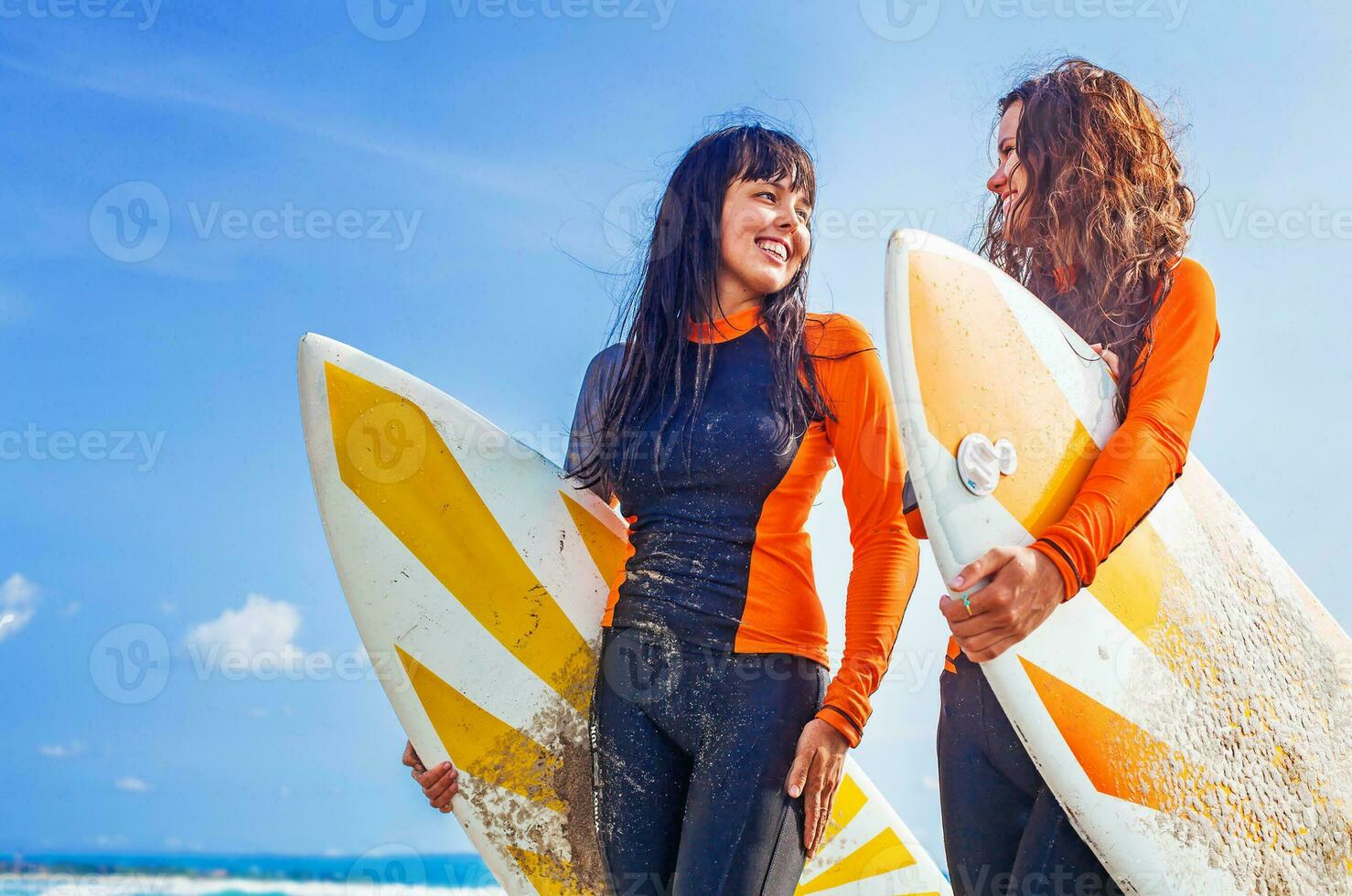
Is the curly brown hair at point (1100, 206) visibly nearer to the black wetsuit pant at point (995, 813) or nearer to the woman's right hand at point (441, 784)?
the black wetsuit pant at point (995, 813)

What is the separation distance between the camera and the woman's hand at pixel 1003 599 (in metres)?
1.46

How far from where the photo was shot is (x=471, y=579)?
2.15 meters

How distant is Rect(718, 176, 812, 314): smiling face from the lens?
192cm

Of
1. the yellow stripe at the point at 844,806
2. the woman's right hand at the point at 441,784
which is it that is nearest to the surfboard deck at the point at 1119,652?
the yellow stripe at the point at 844,806

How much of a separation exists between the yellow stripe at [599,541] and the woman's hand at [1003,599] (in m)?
0.83

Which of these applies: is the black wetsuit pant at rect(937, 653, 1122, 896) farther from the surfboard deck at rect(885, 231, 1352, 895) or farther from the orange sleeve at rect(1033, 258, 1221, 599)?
the orange sleeve at rect(1033, 258, 1221, 599)

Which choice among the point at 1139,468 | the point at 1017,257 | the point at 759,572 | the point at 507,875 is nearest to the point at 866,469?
the point at 759,572

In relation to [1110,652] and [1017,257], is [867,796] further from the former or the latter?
[1017,257]

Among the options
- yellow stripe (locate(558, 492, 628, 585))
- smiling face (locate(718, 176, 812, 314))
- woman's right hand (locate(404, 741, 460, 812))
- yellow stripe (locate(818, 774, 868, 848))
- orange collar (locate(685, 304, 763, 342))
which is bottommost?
yellow stripe (locate(818, 774, 868, 848))

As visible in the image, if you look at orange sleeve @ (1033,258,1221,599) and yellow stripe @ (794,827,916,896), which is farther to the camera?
yellow stripe @ (794,827,916,896)

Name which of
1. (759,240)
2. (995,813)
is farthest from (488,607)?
(995,813)

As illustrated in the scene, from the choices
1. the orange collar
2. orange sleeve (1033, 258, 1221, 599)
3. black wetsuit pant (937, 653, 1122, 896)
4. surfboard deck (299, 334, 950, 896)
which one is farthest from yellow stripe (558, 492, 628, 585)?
orange sleeve (1033, 258, 1221, 599)

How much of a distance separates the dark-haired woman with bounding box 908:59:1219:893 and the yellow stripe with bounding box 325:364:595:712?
0.84 metres

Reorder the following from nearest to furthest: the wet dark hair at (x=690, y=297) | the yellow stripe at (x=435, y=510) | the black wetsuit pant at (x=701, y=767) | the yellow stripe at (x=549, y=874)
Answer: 1. the black wetsuit pant at (x=701, y=767)
2. the wet dark hair at (x=690, y=297)
3. the yellow stripe at (x=549, y=874)
4. the yellow stripe at (x=435, y=510)
